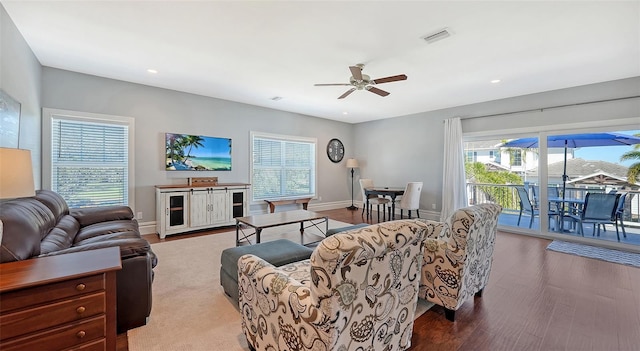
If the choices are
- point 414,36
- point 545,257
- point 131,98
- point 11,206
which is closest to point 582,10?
point 414,36

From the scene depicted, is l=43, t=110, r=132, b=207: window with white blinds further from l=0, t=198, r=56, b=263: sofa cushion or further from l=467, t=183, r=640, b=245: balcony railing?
l=467, t=183, r=640, b=245: balcony railing

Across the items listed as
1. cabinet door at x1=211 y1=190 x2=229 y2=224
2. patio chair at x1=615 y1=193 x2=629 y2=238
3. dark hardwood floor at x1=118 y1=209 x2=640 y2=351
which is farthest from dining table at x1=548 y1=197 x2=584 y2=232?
cabinet door at x1=211 y1=190 x2=229 y2=224

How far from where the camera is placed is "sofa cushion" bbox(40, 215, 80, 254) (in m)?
1.83

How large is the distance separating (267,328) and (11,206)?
1.91 metres

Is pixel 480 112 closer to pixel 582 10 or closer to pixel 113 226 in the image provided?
pixel 582 10

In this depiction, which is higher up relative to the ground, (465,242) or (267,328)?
(465,242)

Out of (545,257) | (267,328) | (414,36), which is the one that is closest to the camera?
(267,328)

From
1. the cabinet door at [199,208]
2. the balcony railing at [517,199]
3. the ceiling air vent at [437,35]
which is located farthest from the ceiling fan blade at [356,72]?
the balcony railing at [517,199]

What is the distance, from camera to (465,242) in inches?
74.1

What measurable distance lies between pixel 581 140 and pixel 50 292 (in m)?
6.51

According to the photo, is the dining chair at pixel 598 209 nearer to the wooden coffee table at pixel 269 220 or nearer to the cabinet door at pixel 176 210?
the wooden coffee table at pixel 269 220

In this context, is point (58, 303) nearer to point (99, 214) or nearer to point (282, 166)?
point (99, 214)

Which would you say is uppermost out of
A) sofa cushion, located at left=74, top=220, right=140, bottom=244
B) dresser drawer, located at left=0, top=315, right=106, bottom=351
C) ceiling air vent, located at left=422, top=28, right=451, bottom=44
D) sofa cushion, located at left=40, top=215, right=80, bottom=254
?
ceiling air vent, located at left=422, top=28, right=451, bottom=44

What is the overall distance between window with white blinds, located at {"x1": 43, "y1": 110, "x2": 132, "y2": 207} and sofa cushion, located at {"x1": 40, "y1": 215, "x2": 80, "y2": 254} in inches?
59.4
